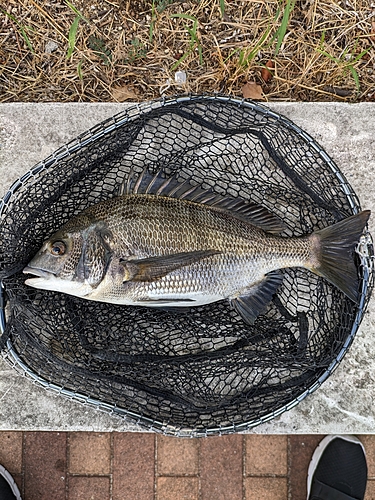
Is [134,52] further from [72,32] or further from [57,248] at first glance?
[57,248]

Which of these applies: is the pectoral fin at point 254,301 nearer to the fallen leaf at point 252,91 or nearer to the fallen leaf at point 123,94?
the fallen leaf at point 252,91

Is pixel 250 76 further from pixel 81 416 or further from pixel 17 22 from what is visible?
pixel 81 416

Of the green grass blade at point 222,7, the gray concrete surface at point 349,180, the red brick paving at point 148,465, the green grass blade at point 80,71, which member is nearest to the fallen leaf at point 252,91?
the gray concrete surface at point 349,180


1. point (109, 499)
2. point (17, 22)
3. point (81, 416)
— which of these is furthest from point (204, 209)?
point (109, 499)

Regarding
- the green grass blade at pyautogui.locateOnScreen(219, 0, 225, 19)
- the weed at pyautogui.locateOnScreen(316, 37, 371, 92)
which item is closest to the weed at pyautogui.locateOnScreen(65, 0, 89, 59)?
the green grass blade at pyautogui.locateOnScreen(219, 0, 225, 19)

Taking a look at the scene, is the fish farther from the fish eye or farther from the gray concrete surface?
the gray concrete surface

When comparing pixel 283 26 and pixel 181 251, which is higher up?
pixel 283 26

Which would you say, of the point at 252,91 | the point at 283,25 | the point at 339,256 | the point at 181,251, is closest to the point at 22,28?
the point at 252,91

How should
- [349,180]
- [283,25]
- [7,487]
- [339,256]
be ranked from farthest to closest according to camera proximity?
[7,487]
[349,180]
[283,25]
[339,256]
